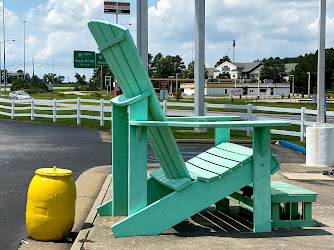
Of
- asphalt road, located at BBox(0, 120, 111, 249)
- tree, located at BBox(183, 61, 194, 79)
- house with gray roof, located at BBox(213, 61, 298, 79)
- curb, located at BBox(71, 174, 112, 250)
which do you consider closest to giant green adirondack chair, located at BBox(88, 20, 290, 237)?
curb, located at BBox(71, 174, 112, 250)

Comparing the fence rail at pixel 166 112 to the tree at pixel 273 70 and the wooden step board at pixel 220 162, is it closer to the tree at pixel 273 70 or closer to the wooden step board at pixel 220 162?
the wooden step board at pixel 220 162

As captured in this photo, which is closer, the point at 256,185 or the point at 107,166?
the point at 256,185

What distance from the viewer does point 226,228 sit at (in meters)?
6.83

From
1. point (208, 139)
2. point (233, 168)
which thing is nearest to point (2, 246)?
point (233, 168)

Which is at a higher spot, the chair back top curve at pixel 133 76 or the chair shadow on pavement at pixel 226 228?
the chair back top curve at pixel 133 76

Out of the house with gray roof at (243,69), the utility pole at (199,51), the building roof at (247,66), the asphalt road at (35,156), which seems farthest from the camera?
the building roof at (247,66)

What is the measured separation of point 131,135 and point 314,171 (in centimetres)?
708

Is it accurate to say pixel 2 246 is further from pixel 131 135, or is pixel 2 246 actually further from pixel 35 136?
pixel 35 136

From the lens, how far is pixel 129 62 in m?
6.22

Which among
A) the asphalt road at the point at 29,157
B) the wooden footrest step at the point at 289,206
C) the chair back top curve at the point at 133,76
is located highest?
the chair back top curve at the point at 133,76

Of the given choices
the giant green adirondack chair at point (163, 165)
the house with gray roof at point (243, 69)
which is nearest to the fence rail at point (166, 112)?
the giant green adirondack chair at point (163, 165)

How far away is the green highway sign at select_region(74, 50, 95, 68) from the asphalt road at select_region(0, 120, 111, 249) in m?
16.1

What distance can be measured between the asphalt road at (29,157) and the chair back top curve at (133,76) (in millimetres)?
2148

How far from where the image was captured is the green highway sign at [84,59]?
41875 millimetres
